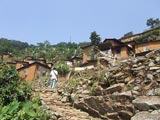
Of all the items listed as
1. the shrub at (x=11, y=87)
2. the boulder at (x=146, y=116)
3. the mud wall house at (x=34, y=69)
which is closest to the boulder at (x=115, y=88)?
the boulder at (x=146, y=116)

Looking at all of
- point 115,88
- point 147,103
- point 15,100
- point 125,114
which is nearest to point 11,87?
Answer: point 15,100

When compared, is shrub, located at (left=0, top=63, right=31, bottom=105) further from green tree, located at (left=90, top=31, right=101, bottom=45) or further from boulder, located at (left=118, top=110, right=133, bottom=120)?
green tree, located at (left=90, top=31, right=101, bottom=45)

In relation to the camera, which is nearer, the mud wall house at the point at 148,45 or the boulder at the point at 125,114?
the boulder at the point at 125,114


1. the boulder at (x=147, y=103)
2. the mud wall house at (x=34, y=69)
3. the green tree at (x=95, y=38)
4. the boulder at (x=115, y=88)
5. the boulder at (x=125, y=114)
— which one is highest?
the green tree at (x=95, y=38)

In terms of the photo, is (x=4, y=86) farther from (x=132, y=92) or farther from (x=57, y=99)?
(x=132, y=92)

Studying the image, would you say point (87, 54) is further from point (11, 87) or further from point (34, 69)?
point (11, 87)

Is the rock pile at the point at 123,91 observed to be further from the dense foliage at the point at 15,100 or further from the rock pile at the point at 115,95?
the dense foliage at the point at 15,100

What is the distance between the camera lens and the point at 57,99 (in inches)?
432

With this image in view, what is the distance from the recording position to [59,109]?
9719 millimetres

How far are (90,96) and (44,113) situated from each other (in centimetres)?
162

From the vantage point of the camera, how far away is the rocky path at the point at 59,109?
903cm

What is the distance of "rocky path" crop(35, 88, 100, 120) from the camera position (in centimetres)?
903

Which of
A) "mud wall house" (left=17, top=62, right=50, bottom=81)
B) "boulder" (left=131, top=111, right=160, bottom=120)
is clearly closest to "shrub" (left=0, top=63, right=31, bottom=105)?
"boulder" (left=131, top=111, right=160, bottom=120)

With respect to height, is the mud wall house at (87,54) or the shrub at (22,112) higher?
the mud wall house at (87,54)
